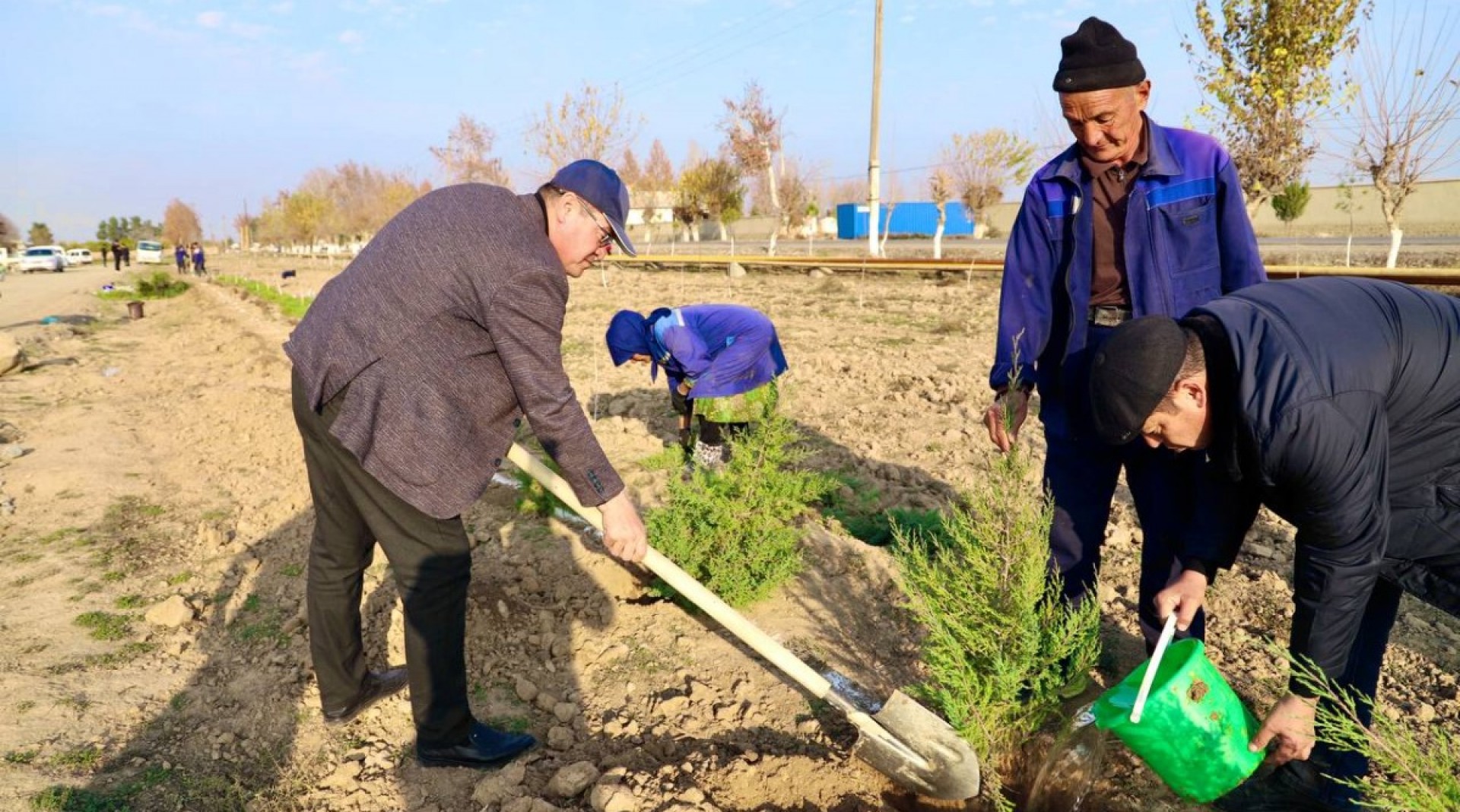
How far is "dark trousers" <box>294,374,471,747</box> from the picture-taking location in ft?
8.45

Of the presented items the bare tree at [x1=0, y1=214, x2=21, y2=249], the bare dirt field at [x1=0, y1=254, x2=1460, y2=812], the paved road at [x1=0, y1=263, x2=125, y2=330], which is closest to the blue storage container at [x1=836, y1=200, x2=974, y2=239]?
the paved road at [x1=0, y1=263, x2=125, y2=330]

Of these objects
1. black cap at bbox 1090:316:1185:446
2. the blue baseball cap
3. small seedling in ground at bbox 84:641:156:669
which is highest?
the blue baseball cap

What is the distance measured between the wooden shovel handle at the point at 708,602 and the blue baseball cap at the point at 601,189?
2.67 feet

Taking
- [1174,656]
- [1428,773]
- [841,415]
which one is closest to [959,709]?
[1174,656]

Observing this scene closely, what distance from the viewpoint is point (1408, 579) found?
2.22 m

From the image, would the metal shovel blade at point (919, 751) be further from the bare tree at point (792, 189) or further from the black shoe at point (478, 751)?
the bare tree at point (792, 189)

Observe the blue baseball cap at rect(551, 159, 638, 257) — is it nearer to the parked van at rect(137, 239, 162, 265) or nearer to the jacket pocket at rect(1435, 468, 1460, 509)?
the jacket pocket at rect(1435, 468, 1460, 509)

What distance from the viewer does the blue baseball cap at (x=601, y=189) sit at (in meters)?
2.42

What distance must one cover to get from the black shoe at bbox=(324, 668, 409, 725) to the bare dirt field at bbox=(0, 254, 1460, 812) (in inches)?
2.0

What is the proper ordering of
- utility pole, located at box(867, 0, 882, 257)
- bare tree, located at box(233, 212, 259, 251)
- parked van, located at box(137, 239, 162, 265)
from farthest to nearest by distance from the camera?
bare tree, located at box(233, 212, 259, 251) < parked van, located at box(137, 239, 162, 265) < utility pole, located at box(867, 0, 882, 257)

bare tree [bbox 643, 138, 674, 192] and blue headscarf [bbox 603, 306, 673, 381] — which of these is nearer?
blue headscarf [bbox 603, 306, 673, 381]

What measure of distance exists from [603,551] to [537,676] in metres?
0.97

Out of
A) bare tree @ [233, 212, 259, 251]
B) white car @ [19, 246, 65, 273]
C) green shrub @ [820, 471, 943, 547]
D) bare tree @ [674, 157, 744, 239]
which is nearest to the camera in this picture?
green shrub @ [820, 471, 943, 547]

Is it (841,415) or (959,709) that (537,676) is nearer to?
(959,709)
